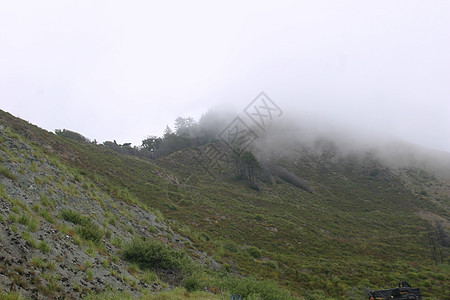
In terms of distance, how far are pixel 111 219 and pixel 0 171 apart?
5.20m

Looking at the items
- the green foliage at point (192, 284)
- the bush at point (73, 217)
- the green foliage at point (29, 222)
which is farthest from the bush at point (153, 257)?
the green foliage at point (29, 222)

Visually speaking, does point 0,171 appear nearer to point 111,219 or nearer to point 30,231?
point 30,231

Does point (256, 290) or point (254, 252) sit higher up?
point (256, 290)

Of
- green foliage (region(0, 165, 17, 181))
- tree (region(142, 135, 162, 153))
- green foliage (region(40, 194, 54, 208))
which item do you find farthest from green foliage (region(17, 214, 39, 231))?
tree (region(142, 135, 162, 153))

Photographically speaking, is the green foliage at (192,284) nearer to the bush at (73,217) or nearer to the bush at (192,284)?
the bush at (192,284)

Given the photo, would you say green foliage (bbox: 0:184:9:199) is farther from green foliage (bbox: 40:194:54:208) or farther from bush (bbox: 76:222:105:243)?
bush (bbox: 76:222:105:243)

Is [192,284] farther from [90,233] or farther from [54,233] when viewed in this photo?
[54,233]

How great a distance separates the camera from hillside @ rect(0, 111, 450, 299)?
7.34 metres

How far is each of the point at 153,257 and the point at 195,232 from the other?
10.3 meters

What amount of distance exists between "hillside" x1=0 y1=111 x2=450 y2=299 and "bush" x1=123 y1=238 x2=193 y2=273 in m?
0.13

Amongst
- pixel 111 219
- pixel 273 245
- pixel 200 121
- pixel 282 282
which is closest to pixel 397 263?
pixel 273 245

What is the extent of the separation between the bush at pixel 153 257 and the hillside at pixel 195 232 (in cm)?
13

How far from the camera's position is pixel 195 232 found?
67.7 feet

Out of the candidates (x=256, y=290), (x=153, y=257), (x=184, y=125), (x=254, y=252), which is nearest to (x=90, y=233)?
(x=153, y=257)
